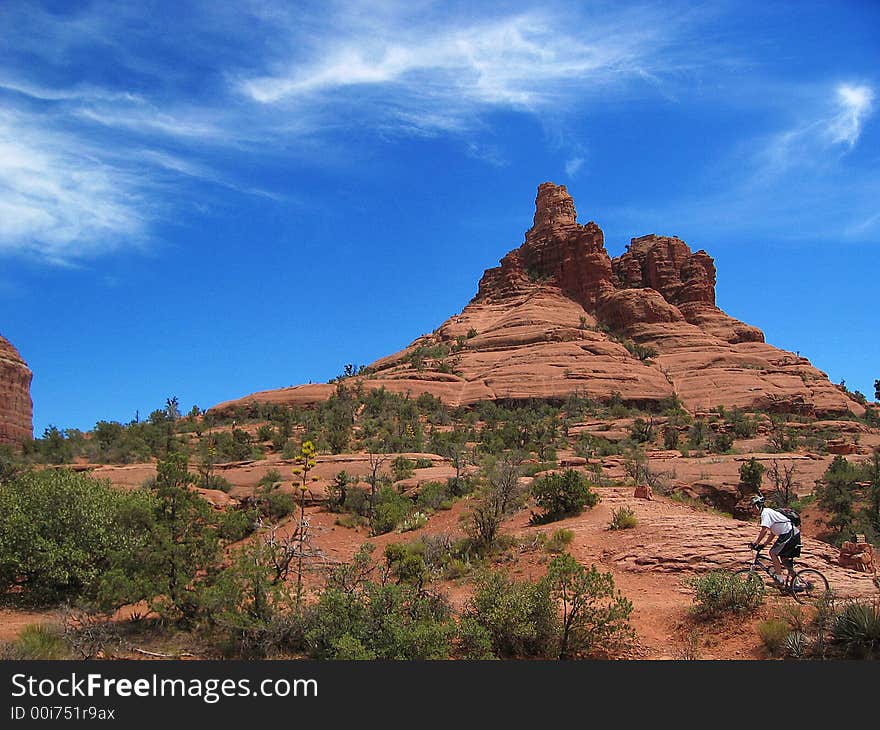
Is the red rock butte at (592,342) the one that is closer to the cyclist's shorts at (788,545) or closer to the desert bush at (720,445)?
the desert bush at (720,445)

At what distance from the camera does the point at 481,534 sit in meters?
17.5

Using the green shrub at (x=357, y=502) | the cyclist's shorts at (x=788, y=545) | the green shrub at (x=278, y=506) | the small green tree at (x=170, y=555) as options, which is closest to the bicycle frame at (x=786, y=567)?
the cyclist's shorts at (x=788, y=545)

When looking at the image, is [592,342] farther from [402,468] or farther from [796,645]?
[796,645]

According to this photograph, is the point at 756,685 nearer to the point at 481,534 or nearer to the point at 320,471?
the point at 481,534

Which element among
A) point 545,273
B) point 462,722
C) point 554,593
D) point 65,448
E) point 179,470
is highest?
point 545,273

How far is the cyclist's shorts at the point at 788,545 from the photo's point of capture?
11.2 meters

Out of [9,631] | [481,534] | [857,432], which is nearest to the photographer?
[9,631]

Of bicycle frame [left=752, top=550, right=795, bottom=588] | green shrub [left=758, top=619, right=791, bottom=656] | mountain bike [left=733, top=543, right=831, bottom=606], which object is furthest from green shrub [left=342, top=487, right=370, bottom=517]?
green shrub [left=758, top=619, right=791, bottom=656]

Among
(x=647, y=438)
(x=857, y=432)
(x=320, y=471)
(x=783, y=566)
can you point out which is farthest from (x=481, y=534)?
(x=857, y=432)

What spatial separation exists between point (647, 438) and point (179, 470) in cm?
3781

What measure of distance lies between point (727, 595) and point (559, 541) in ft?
17.5

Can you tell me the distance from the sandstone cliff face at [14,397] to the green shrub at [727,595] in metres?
60.3

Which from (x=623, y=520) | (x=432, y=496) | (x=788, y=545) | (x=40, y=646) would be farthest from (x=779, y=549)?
(x=432, y=496)

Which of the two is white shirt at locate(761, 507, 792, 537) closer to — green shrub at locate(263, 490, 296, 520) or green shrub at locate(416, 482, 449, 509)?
green shrub at locate(416, 482, 449, 509)
